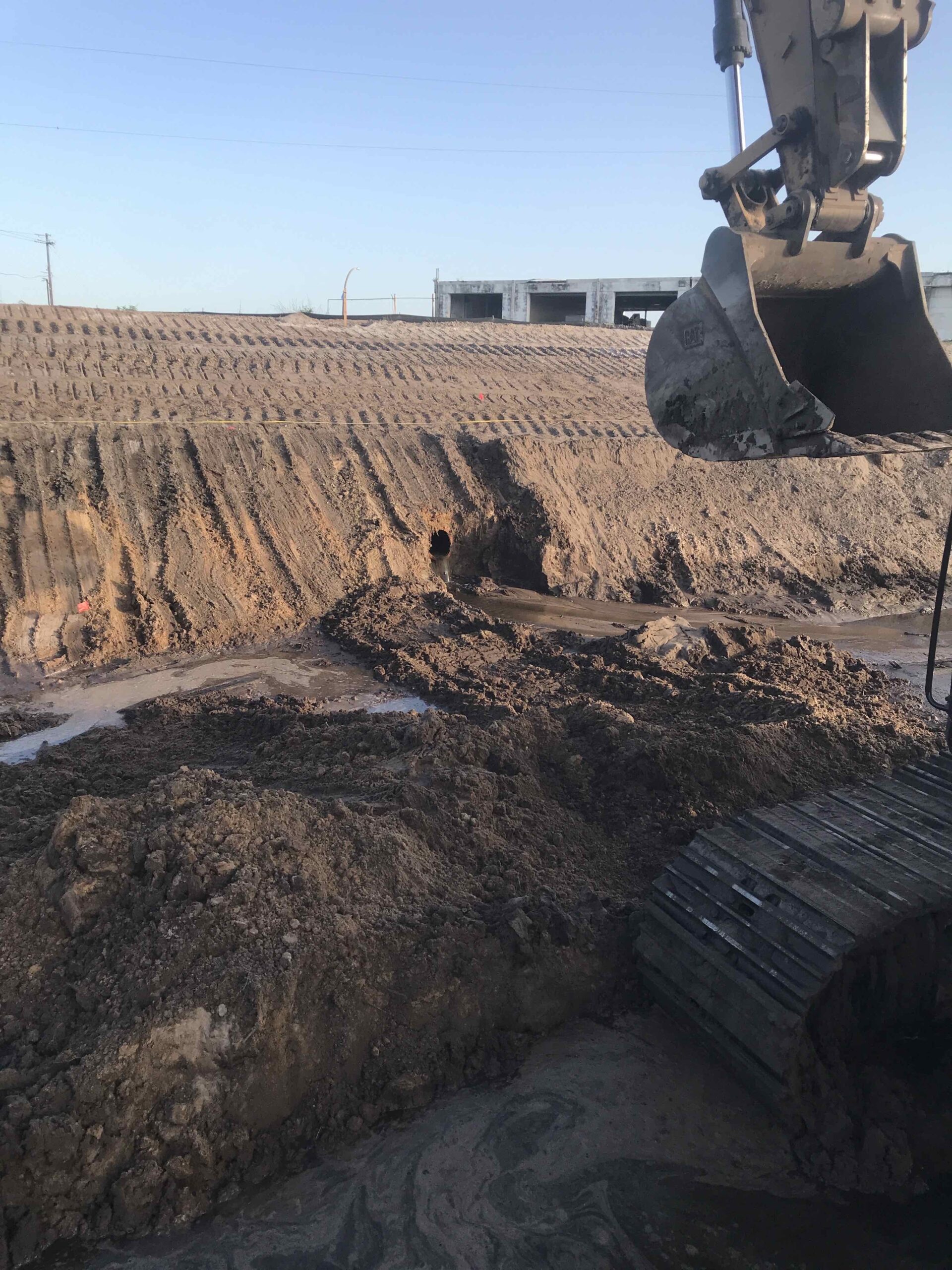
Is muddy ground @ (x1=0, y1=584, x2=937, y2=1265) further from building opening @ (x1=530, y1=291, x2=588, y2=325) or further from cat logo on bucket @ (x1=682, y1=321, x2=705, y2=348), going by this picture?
building opening @ (x1=530, y1=291, x2=588, y2=325)

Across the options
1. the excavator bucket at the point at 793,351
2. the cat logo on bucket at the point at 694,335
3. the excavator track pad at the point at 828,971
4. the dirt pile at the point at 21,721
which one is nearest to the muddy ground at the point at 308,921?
the excavator track pad at the point at 828,971

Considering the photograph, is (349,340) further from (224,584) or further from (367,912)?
(367,912)

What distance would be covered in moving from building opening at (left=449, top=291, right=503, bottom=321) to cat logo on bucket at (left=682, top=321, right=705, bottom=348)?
25936 millimetres

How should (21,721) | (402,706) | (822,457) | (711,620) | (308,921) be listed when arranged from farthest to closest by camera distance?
(711,620), (402,706), (21,721), (822,457), (308,921)

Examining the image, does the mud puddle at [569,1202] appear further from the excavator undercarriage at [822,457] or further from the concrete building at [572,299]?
the concrete building at [572,299]

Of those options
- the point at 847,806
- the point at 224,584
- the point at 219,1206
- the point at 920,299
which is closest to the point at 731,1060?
the point at 847,806

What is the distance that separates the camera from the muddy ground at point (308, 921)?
9.25ft

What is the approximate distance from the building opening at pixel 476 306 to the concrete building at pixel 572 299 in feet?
0.05

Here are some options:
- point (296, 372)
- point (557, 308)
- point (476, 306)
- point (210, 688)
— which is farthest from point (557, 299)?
point (210, 688)

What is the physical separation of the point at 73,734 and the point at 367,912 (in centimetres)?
361

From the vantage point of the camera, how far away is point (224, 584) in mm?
8336

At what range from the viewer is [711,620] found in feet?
29.5

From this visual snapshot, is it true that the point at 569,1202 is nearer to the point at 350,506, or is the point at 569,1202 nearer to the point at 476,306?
the point at 350,506

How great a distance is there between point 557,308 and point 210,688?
2501cm
